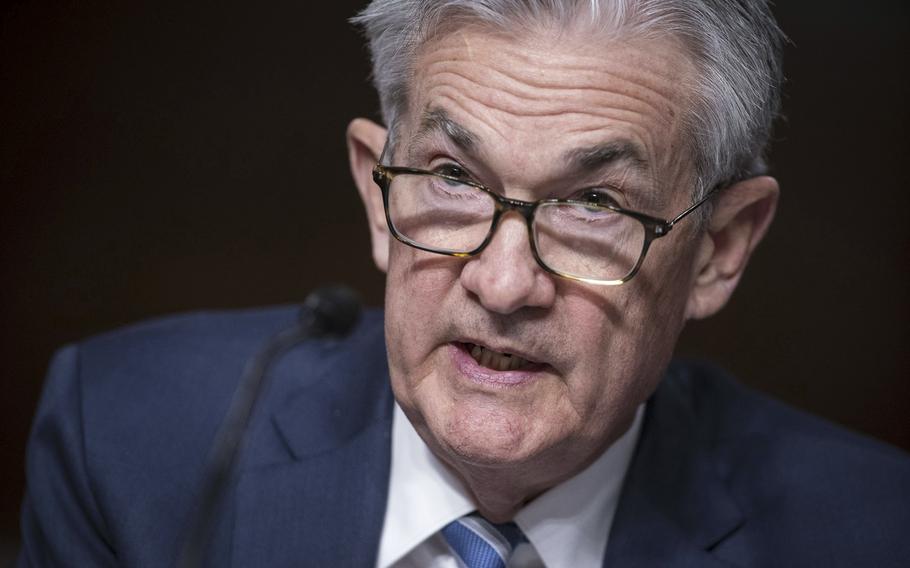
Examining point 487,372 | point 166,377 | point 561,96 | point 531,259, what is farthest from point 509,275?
point 166,377

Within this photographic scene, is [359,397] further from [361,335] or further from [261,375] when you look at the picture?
[261,375]

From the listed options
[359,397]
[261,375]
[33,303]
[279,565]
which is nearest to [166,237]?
[33,303]

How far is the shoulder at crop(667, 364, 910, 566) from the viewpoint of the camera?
1.98 meters

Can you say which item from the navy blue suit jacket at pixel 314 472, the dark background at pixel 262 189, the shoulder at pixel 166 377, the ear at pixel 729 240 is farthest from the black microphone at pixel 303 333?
the dark background at pixel 262 189

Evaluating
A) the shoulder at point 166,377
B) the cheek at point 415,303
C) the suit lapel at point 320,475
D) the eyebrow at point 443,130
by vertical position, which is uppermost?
the eyebrow at point 443,130

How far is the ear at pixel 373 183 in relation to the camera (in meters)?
1.90

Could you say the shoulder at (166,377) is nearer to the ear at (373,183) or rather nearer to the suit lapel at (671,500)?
the ear at (373,183)

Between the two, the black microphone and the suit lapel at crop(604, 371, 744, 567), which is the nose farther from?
the suit lapel at crop(604, 371, 744, 567)

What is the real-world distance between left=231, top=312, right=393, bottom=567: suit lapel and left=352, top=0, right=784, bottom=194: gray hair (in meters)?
0.54

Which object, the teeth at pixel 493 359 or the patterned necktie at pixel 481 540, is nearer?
the teeth at pixel 493 359

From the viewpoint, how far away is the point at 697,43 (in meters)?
1.63

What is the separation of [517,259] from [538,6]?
36 centimetres

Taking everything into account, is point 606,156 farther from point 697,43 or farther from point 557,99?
point 697,43

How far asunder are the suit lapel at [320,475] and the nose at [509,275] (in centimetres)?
51
